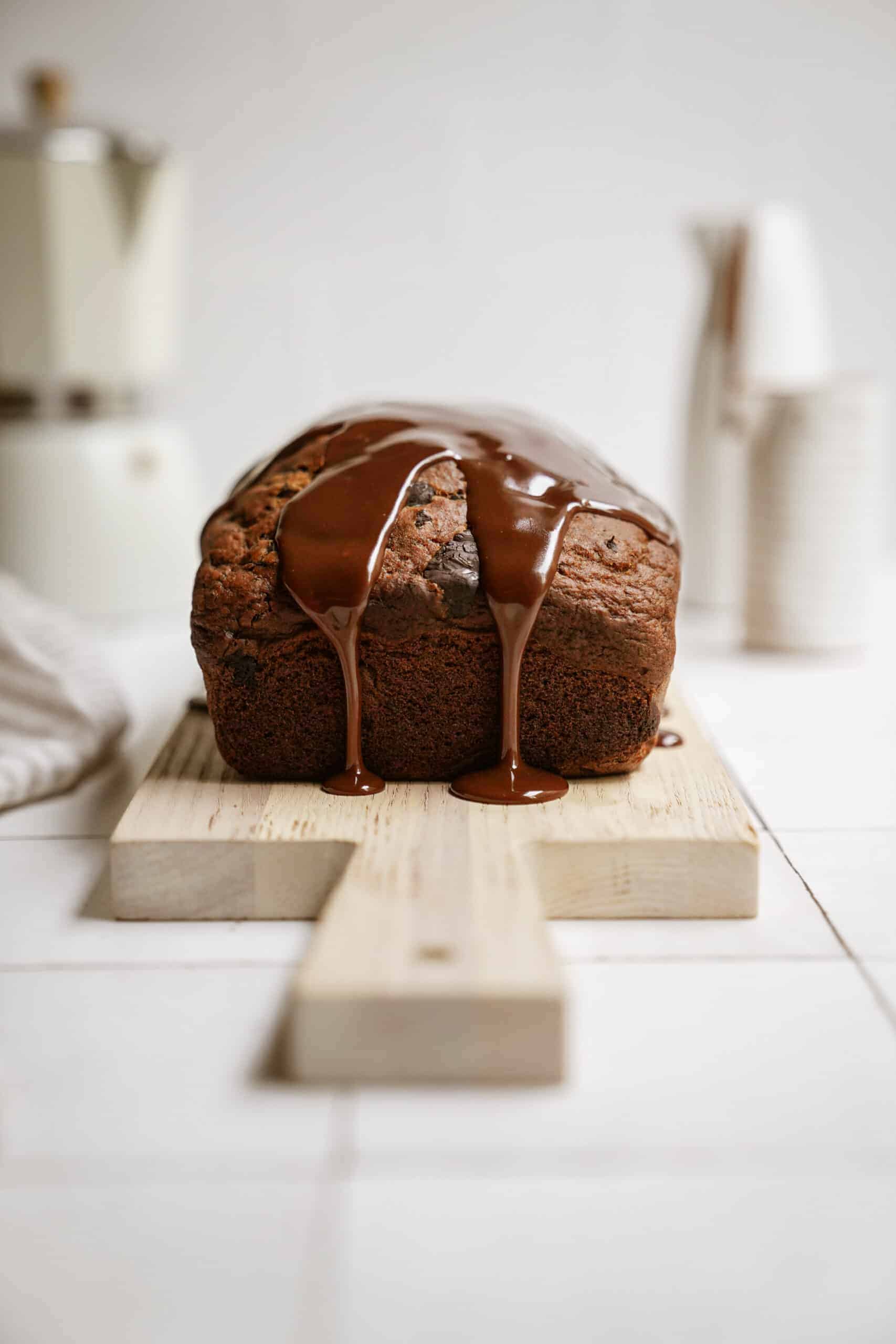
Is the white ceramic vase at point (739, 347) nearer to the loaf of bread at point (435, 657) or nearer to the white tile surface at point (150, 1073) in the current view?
the loaf of bread at point (435, 657)

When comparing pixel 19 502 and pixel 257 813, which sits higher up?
pixel 19 502

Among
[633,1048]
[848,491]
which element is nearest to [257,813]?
[633,1048]

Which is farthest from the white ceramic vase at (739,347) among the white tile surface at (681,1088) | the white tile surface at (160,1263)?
the white tile surface at (160,1263)

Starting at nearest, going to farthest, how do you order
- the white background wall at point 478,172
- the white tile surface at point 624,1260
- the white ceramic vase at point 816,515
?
the white tile surface at point 624,1260 < the white ceramic vase at point 816,515 < the white background wall at point 478,172

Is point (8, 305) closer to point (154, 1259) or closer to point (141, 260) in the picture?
point (141, 260)

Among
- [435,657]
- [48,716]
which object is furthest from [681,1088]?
[48,716]

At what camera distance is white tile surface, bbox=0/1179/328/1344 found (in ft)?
1.70

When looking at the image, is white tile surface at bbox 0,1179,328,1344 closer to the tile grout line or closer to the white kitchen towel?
the tile grout line

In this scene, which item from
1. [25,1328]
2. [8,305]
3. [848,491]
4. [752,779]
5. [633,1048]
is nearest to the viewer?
[25,1328]

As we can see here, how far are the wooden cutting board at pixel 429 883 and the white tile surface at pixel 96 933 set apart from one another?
2cm

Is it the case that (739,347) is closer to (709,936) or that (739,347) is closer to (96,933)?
(709,936)

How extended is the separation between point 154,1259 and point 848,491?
50.5 inches

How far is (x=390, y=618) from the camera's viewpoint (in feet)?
3.09

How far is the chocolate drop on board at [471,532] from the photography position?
93 cm
